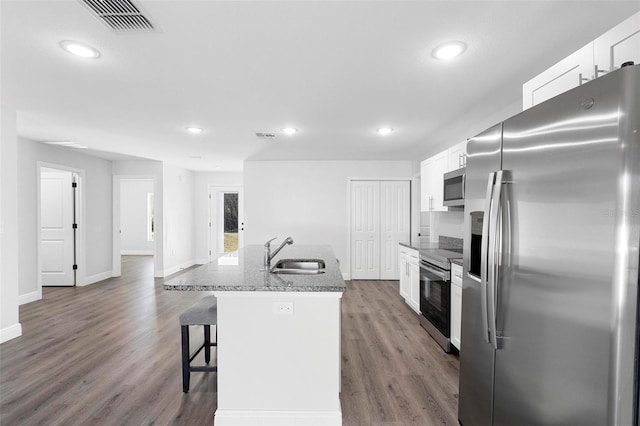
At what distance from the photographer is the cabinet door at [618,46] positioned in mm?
1163

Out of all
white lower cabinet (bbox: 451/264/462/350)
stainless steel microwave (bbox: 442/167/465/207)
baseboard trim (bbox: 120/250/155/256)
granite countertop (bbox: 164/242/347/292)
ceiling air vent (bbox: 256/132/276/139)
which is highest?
ceiling air vent (bbox: 256/132/276/139)

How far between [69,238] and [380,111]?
19.9 feet

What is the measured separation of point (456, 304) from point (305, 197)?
3977 mm

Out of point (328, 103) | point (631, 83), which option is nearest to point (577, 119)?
point (631, 83)

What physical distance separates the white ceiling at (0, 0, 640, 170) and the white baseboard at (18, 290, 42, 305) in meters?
2.52

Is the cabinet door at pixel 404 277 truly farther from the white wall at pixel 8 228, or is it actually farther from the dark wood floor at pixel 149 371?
the white wall at pixel 8 228

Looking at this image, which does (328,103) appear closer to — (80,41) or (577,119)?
(80,41)

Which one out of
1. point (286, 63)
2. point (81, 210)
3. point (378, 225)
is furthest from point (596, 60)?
point (81, 210)

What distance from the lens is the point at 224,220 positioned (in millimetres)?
8242

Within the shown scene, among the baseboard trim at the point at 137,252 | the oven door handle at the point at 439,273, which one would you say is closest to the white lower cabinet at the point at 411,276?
the oven door handle at the point at 439,273

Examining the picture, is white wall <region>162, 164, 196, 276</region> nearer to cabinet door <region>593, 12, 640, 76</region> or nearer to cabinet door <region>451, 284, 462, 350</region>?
cabinet door <region>451, 284, 462, 350</region>

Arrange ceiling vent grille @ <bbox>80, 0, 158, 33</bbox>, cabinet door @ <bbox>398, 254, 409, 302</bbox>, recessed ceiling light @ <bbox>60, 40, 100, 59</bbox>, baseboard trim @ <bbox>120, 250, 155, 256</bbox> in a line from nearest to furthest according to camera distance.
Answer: ceiling vent grille @ <bbox>80, 0, 158, 33</bbox>
recessed ceiling light @ <bbox>60, 40, 100, 59</bbox>
cabinet door @ <bbox>398, 254, 409, 302</bbox>
baseboard trim @ <bbox>120, 250, 155, 256</bbox>

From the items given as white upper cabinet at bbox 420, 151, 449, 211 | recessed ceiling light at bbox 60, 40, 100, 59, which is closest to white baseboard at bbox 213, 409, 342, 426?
recessed ceiling light at bbox 60, 40, 100, 59

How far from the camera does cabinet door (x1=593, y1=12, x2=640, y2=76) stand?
3.82 ft
